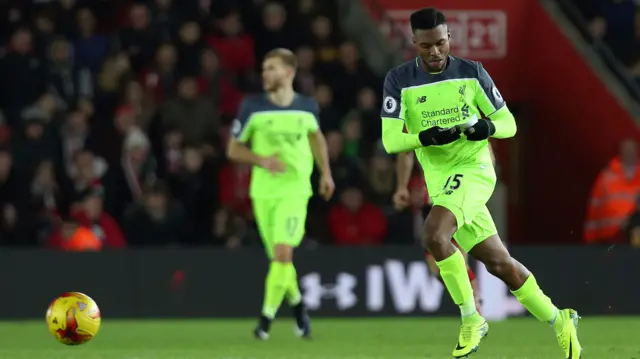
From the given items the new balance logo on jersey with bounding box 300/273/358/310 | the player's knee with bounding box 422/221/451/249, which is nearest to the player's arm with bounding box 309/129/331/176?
the new balance logo on jersey with bounding box 300/273/358/310

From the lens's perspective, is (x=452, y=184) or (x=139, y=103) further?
(x=139, y=103)

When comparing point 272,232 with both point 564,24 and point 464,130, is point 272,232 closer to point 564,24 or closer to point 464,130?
point 464,130

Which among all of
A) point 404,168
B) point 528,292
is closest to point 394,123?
point 528,292

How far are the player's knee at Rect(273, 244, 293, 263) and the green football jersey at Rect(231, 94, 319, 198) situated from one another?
→ 0.42m

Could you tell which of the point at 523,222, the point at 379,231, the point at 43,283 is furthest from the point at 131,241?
the point at 523,222

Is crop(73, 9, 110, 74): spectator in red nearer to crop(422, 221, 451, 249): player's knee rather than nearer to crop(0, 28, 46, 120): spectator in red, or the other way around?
crop(0, 28, 46, 120): spectator in red

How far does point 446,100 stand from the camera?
8461 millimetres

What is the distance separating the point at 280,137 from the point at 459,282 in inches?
134

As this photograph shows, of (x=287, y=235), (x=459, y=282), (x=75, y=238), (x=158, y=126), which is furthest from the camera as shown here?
(x=158, y=126)

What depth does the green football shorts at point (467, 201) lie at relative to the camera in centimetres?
834

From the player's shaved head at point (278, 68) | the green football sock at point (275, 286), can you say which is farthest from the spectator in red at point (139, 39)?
the green football sock at point (275, 286)

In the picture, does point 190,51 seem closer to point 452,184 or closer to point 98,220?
point 98,220

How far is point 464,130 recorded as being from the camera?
812 centimetres

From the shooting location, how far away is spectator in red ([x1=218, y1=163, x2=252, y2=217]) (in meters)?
14.7
